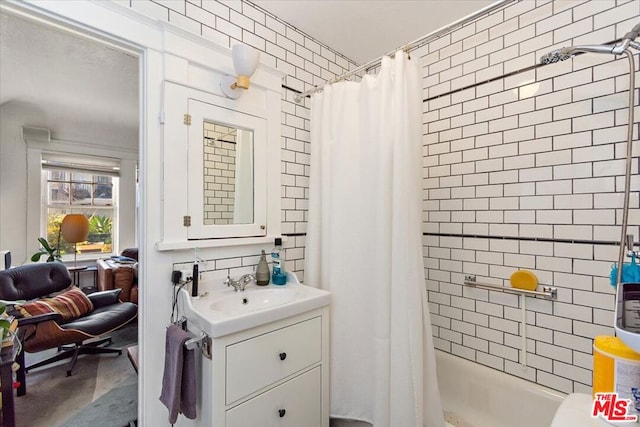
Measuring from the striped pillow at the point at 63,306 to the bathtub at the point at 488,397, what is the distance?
300 cm

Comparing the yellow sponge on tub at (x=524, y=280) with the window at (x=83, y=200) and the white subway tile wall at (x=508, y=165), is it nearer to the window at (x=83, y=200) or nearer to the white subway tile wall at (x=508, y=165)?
the white subway tile wall at (x=508, y=165)

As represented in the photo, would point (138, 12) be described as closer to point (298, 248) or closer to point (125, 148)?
point (298, 248)

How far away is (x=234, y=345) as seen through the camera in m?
1.18

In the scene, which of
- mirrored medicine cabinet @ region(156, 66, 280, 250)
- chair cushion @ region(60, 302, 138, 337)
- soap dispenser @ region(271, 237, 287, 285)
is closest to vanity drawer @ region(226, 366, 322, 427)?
soap dispenser @ region(271, 237, 287, 285)

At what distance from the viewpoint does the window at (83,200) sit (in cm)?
357

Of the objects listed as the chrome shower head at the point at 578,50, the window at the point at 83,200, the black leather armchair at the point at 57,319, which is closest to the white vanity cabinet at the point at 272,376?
the chrome shower head at the point at 578,50

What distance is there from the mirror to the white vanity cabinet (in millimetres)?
684

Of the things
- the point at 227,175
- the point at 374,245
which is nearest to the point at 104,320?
the point at 227,175

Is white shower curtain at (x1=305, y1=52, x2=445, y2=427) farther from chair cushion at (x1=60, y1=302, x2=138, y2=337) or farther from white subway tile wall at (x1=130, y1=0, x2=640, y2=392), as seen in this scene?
chair cushion at (x1=60, y1=302, x2=138, y2=337)

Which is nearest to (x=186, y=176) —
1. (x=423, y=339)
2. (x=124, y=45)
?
(x=124, y=45)

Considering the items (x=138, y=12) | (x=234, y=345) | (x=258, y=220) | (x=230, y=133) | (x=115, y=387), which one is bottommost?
(x=115, y=387)

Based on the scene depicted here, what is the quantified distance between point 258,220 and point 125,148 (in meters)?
3.27

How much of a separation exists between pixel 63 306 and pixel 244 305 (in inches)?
77.9

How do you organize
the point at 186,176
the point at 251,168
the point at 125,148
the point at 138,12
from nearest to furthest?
the point at 138,12 < the point at 186,176 < the point at 251,168 < the point at 125,148
